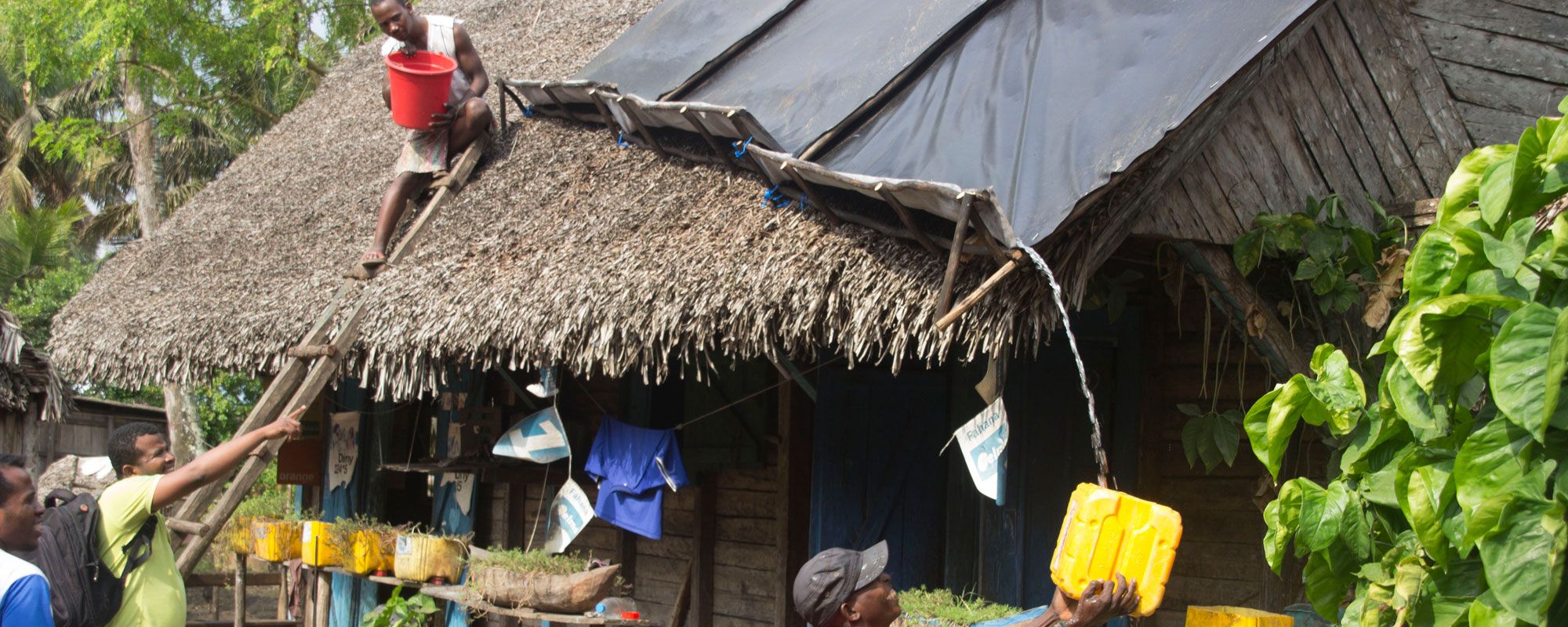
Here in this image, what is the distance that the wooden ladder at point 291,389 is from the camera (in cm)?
545

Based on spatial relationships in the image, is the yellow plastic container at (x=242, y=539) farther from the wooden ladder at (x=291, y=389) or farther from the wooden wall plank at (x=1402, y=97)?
the wooden wall plank at (x=1402, y=97)

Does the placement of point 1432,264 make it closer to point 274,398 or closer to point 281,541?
point 274,398

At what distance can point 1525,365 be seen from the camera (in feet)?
7.50

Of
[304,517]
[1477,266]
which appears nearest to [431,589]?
[304,517]

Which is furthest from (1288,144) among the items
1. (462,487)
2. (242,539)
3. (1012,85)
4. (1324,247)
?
(242,539)

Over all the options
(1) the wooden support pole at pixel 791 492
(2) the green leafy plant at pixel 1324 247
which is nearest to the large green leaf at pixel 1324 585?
(2) the green leafy plant at pixel 1324 247

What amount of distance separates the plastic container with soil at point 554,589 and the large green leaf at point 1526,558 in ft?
12.9

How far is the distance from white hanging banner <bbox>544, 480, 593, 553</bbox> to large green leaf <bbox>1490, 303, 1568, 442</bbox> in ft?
15.1

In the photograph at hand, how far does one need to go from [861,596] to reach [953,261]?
954 mm

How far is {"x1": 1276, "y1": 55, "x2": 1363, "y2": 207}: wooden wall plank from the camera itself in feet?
13.9

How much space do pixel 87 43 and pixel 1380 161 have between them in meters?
11.2

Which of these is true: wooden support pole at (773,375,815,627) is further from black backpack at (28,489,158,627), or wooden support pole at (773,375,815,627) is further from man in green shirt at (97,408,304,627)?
black backpack at (28,489,158,627)

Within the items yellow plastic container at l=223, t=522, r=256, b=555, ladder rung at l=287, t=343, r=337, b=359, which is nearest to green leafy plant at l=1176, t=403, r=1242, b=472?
ladder rung at l=287, t=343, r=337, b=359

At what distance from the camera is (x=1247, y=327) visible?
4125mm
